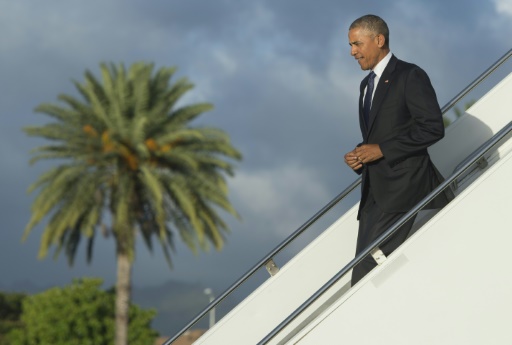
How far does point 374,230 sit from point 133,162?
23586 mm

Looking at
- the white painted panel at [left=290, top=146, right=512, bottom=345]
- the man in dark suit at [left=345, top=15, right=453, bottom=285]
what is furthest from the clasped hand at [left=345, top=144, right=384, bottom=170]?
the white painted panel at [left=290, top=146, right=512, bottom=345]

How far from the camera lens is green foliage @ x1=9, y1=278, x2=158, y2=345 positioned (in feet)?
97.0

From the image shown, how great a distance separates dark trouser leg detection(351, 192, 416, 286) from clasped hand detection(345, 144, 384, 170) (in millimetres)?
198

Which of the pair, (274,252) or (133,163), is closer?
(274,252)

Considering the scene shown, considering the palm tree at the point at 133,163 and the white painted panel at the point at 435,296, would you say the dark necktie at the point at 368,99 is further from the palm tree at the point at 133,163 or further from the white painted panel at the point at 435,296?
the palm tree at the point at 133,163

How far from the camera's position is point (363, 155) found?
12.9 ft

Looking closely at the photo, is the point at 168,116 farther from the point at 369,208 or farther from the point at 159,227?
the point at 369,208

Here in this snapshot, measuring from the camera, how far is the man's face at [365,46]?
13.0 feet

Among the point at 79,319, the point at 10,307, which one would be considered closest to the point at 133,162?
the point at 79,319

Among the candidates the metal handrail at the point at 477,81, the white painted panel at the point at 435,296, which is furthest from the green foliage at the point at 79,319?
the white painted panel at the point at 435,296

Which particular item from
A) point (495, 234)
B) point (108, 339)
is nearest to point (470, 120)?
point (495, 234)

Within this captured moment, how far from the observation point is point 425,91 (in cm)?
389

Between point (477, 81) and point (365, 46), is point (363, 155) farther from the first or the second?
point (477, 81)

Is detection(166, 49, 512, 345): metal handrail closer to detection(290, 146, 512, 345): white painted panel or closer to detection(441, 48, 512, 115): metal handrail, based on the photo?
detection(441, 48, 512, 115): metal handrail
